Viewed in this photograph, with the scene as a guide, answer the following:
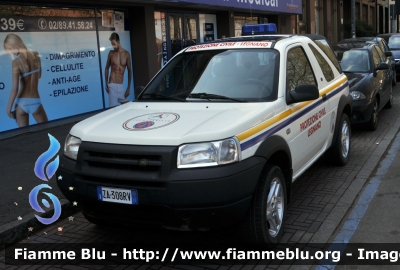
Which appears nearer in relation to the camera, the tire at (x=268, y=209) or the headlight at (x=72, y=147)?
the tire at (x=268, y=209)

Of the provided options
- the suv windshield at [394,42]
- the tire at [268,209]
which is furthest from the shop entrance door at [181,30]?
the tire at [268,209]

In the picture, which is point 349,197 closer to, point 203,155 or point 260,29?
point 203,155

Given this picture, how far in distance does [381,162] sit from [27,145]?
5844 mm

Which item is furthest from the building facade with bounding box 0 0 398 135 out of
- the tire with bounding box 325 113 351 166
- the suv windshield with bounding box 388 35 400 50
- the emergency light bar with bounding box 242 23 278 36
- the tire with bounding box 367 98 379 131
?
the suv windshield with bounding box 388 35 400 50

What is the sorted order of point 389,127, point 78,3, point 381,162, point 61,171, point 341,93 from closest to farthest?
point 61,171 → point 341,93 → point 381,162 → point 389,127 → point 78,3

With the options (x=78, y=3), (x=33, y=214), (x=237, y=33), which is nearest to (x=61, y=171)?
(x=33, y=214)

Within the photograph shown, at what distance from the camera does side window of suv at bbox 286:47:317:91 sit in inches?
209

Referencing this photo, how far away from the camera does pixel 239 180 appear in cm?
395

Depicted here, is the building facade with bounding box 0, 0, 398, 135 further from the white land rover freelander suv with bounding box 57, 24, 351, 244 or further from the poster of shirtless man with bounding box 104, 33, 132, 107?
the white land rover freelander suv with bounding box 57, 24, 351, 244

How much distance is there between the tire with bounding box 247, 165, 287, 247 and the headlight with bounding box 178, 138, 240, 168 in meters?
0.47

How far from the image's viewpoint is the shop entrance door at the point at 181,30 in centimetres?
1418

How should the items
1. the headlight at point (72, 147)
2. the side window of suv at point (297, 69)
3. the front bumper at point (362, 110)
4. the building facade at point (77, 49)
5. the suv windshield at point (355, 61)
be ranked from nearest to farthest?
the headlight at point (72, 147) < the side window of suv at point (297, 69) < the front bumper at point (362, 110) < the building facade at point (77, 49) < the suv windshield at point (355, 61)

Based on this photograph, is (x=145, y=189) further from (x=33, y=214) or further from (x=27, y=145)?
(x=27, y=145)

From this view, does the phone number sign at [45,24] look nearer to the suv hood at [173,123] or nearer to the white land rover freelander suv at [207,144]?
the white land rover freelander suv at [207,144]
